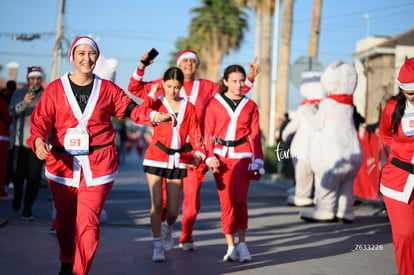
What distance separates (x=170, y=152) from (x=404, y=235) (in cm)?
284

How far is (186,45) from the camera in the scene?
219ft

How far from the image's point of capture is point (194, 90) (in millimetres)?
7828

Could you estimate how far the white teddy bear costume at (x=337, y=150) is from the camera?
10125mm

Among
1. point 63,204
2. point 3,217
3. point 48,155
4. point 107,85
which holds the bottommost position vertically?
point 3,217

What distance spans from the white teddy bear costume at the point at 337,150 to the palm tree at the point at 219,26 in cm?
4038

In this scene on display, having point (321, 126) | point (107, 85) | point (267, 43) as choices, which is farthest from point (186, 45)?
point (107, 85)

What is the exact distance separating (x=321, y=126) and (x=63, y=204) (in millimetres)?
5993

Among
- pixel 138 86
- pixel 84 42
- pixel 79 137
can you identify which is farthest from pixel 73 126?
pixel 138 86

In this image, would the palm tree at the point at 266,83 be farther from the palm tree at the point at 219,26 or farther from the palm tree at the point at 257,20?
the palm tree at the point at 219,26

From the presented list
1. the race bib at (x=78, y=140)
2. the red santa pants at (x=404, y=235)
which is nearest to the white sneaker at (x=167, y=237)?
the race bib at (x=78, y=140)

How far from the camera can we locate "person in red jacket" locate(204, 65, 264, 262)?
6.97 meters

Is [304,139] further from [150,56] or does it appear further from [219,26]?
[219,26]

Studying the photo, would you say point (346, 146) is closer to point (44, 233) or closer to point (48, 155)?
point (44, 233)

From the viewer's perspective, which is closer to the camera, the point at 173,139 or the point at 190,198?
the point at 173,139
